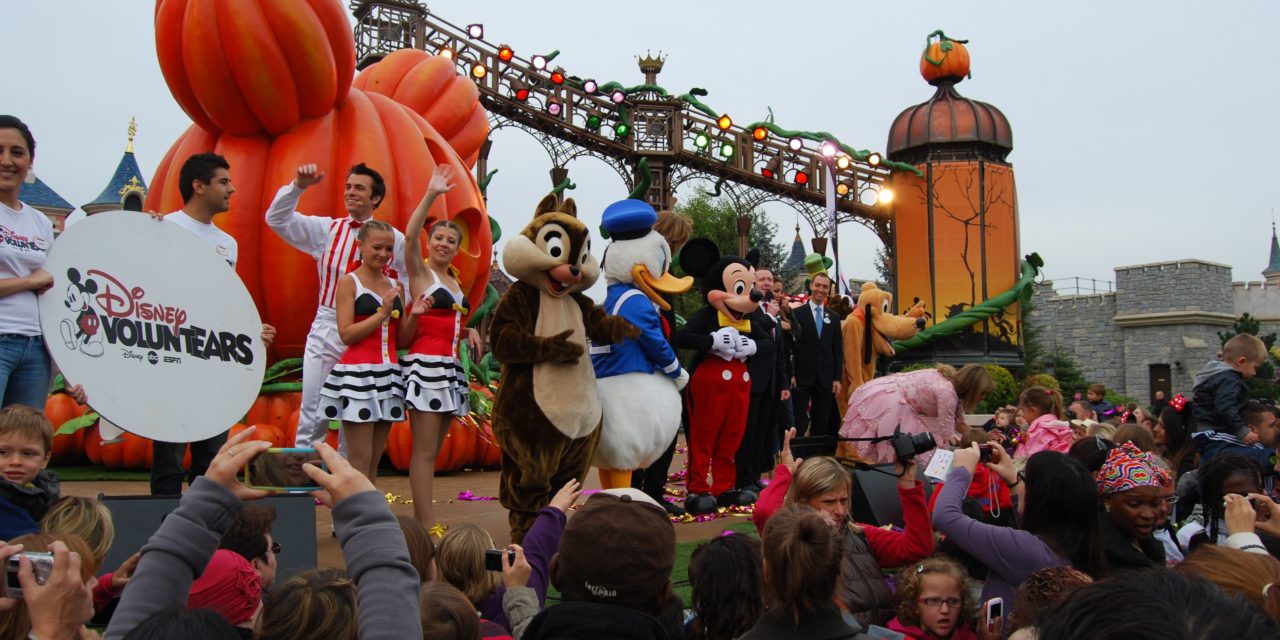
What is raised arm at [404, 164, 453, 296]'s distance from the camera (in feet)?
14.6

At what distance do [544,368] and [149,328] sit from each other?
1.57 metres

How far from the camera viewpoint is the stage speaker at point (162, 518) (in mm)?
3004

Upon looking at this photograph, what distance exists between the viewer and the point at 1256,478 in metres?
3.76

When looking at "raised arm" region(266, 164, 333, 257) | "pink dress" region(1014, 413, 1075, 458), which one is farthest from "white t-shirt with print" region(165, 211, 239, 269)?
"pink dress" region(1014, 413, 1075, 458)

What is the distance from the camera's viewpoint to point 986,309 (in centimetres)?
1752

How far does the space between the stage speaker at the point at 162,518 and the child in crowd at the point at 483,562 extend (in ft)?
1.65

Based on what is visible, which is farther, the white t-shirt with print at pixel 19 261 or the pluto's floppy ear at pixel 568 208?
the pluto's floppy ear at pixel 568 208

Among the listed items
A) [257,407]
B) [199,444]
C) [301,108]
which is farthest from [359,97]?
[199,444]

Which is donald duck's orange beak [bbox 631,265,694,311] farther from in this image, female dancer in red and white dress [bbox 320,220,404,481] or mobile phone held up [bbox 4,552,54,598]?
mobile phone held up [bbox 4,552,54,598]

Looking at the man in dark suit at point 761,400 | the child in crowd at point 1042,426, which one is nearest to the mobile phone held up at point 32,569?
the man in dark suit at point 761,400

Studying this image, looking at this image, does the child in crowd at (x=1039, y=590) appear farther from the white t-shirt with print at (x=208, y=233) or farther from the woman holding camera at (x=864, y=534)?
the white t-shirt with print at (x=208, y=233)

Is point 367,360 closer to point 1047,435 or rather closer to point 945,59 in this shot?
point 1047,435

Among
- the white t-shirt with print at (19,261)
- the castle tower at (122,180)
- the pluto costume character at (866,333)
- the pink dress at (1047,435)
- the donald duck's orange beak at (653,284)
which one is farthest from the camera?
the castle tower at (122,180)

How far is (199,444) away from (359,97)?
3375mm
